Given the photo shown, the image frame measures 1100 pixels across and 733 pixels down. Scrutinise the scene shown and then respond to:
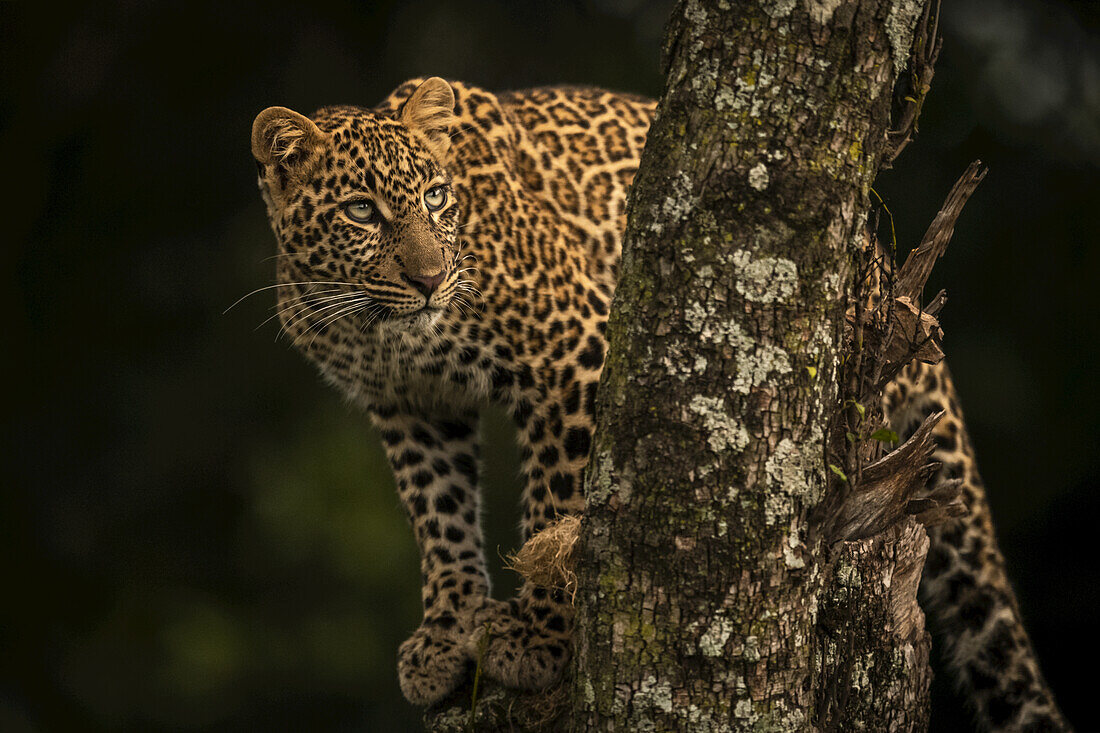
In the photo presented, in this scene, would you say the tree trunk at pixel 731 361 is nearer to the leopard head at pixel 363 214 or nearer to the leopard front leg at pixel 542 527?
the leopard front leg at pixel 542 527

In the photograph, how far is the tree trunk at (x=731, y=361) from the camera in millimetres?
3025

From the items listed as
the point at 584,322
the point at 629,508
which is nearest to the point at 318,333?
the point at 584,322

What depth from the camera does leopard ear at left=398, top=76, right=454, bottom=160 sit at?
194 inches

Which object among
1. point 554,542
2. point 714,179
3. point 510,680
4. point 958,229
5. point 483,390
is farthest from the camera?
point 958,229

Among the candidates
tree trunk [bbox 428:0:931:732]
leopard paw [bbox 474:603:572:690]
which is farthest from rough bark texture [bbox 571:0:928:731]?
leopard paw [bbox 474:603:572:690]

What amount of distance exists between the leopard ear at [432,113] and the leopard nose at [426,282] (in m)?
0.67

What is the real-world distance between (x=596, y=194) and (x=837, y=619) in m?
2.55

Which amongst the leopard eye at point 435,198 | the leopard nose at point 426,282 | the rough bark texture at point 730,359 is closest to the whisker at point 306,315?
the leopard nose at point 426,282

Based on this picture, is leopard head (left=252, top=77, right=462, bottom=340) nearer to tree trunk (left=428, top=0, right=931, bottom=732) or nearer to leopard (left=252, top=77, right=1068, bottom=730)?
leopard (left=252, top=77, right=1068, bottom=730)

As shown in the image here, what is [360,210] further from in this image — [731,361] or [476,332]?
[731,361]

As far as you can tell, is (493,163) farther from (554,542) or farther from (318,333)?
(554,542)

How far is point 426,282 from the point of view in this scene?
178 inches

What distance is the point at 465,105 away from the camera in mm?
5445

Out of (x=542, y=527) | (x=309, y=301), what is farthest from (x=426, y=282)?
(x=542, y=527)
